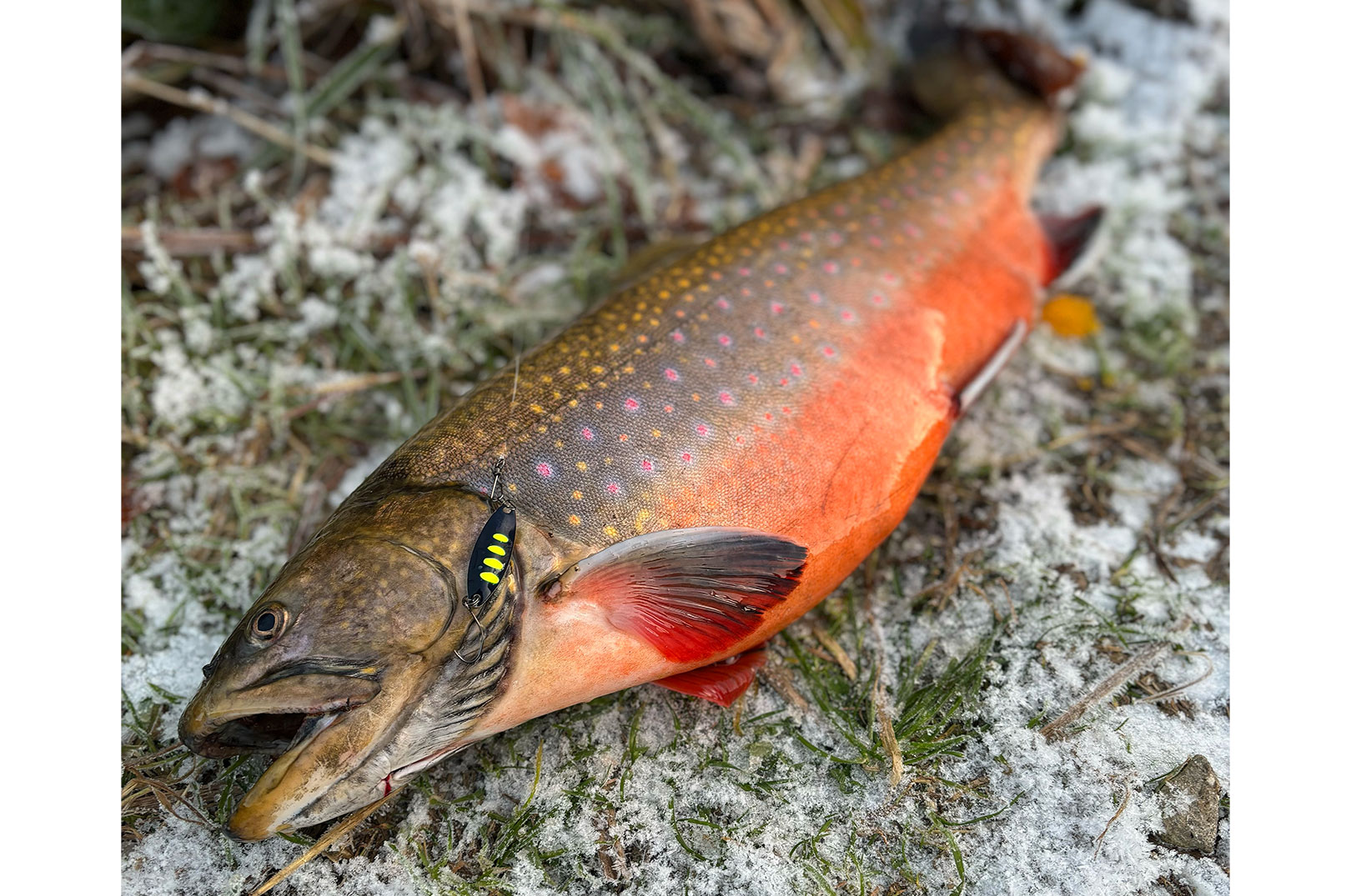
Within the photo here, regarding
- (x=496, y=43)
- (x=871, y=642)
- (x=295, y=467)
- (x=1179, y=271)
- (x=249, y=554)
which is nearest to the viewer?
(x=871, y=642)

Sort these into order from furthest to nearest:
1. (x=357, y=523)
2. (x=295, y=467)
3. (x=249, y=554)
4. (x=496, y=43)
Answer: (x=496, y=43) < (x=295, y=467) < (x=249, y=554) < (x=357, y=523)

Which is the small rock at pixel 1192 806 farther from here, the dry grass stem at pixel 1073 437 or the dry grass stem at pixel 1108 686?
the dry grass stem at pixel 1073 437

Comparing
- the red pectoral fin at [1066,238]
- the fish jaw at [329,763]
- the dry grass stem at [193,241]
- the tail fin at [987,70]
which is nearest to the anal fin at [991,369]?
the red pectoral fin at [1066,238]

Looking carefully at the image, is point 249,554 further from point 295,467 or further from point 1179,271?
point 1179,271

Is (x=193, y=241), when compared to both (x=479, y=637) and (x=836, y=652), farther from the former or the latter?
(x=836, y=652)

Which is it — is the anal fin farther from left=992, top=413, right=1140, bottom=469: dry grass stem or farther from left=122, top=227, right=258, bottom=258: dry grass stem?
left=122, top=227, right=258, bottom=258: dry grass stem

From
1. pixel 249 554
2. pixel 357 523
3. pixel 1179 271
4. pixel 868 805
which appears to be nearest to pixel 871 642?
pixel 868 805

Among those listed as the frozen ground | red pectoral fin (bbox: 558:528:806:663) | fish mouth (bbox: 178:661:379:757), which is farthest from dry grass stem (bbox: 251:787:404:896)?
red pectoral fin (bbox: 558:528:806:663)
